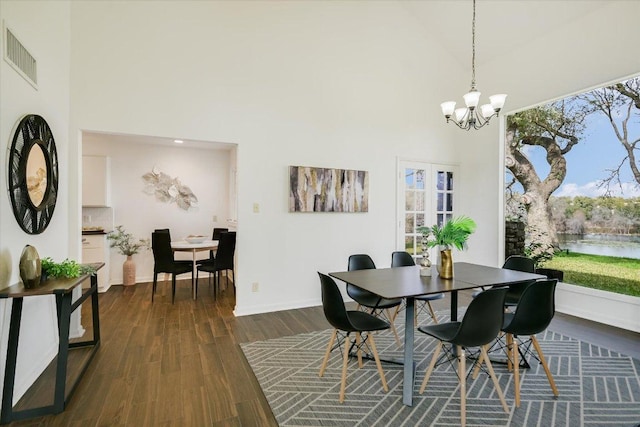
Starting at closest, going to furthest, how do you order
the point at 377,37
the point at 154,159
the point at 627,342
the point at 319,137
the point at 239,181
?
the point at 627,342 < the point at 239,181 < the point at 319,137 < the point at 377,37 < the point at 154,159

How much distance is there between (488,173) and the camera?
548cm

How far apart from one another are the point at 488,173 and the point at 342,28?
10.8 ft

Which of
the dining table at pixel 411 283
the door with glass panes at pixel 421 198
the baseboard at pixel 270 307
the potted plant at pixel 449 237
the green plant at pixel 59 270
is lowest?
the baseboard at pixel 270 307

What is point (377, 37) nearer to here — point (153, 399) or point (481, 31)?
point (481, 31)

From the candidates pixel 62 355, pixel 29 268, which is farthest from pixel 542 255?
pixel 29 268

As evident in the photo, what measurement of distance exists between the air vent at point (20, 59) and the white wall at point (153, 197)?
10.7ft

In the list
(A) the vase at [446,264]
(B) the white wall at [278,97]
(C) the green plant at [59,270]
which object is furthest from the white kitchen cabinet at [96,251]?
(A) the vase at [446,264]

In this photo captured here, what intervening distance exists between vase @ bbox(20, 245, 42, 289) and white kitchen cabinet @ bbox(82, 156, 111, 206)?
143 inches

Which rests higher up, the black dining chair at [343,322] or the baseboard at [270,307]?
the black dining chair at [343,322]

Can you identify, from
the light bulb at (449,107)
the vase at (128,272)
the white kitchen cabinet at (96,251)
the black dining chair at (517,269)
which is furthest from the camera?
the vase at (128,272)

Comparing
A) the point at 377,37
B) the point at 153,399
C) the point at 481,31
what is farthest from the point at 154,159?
the point at 481,31

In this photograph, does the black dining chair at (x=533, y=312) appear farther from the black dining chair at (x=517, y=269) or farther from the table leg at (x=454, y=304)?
the black dining chair at (x=517, y=269)

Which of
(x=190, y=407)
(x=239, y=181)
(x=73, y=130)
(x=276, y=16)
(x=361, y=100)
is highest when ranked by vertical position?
(x=276, y=16)

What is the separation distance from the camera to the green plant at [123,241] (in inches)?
224
